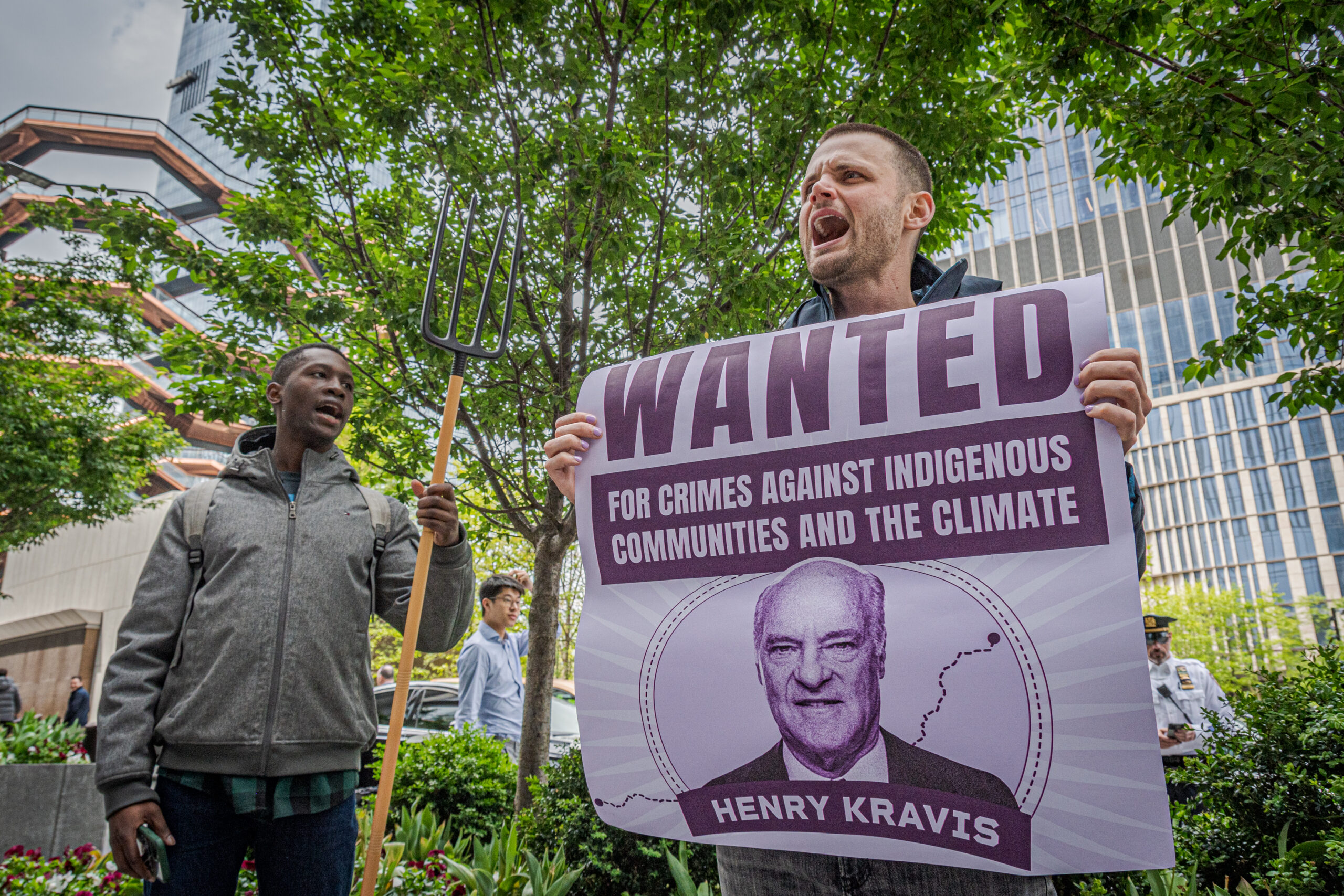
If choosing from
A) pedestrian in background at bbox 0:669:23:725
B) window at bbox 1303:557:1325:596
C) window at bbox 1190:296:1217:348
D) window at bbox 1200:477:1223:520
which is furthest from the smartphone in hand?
window at bbox 1200:477:1223:520

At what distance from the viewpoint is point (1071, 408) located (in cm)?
131

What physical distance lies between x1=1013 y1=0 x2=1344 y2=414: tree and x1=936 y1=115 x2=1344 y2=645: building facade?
65.1m

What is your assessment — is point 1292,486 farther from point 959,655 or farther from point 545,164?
point 959,655

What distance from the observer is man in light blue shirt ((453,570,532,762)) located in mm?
6102

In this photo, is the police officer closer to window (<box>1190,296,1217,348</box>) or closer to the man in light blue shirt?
the man in light blue shirt

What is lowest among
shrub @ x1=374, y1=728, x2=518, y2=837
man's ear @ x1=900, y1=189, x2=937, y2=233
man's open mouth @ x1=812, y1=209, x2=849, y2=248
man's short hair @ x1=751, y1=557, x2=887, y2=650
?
shrub @ x1=374, y1=728, x2=518, y2=837

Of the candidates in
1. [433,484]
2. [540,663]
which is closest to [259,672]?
[433,484]

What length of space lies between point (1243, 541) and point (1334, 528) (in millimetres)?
5807

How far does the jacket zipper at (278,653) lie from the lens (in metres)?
1.88

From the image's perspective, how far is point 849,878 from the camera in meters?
1.35

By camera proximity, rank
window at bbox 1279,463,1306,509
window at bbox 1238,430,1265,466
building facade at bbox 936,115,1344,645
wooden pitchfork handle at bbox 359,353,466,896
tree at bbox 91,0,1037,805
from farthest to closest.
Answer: window at bbox 1238,430,1265,466
window at bbox 1279,463,1306,509
building facade at bbox 936,115,1344,645
tree at bbox 91,0,1037,805
wooden pitchfork handle at bbox 359,353,466,896

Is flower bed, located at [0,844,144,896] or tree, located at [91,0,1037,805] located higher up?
tree, located at [91,0,1037,805]

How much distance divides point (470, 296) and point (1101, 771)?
4275mm

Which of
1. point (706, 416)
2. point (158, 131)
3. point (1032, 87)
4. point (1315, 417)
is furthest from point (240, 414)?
point (1315, 417)
